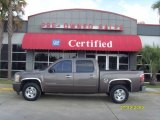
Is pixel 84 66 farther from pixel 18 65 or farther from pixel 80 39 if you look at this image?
pixel 18 65

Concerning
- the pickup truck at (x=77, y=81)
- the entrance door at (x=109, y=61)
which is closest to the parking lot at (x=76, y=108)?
the pickup truck at (x=77, y=81)

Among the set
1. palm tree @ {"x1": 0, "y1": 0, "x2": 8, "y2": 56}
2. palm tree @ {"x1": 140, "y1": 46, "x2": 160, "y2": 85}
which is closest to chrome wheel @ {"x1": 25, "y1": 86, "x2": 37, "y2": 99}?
palm tree @ {"x1": 140, "y1": 46, "x2": 160, "y2": 85}

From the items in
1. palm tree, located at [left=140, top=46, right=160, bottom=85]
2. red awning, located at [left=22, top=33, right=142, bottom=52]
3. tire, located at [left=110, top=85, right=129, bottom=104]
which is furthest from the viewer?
red awning, located at [left=22, top=33, right=142, bottom=52]

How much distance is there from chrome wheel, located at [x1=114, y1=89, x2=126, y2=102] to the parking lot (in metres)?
0.31

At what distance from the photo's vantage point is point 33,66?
2764 cm

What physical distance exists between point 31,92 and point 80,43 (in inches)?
445

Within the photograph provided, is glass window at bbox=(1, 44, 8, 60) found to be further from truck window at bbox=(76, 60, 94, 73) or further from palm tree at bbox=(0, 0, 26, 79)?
truck window at bbox=(76, 60, 94, 73)

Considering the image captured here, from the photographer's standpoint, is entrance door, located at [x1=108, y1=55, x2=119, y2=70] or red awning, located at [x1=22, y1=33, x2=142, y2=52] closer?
red awning, located at [x1=22, y1=33, x2=142, y2=52]

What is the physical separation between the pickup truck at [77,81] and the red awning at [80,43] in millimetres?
10670

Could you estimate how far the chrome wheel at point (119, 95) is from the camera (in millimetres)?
14734

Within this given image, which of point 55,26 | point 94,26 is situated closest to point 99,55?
point 94,26

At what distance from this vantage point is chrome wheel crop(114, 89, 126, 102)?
14.7 m

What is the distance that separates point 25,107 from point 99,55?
1519cm

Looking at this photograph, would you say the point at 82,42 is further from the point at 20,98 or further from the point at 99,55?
the point at 20,98
